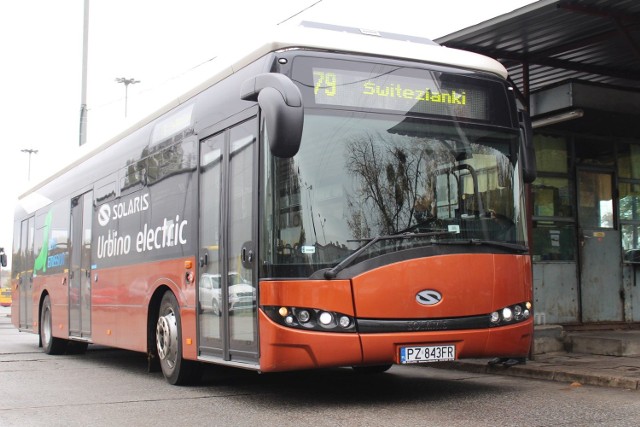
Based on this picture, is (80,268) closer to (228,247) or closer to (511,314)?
(228,247)

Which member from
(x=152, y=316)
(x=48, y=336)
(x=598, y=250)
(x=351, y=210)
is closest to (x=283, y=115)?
(x=351, y=210)

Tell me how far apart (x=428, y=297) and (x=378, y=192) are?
1027mm

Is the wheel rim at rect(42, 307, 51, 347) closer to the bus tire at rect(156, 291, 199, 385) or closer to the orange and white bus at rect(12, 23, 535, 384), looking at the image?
the bus tire at rect(156, 291, 199, 385)

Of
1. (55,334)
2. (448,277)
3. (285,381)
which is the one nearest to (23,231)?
(55,334)

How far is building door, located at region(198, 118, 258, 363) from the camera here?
7562mm

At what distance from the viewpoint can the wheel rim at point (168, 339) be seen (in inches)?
366

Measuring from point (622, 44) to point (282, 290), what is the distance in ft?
23.4

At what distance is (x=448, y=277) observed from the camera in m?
7.39

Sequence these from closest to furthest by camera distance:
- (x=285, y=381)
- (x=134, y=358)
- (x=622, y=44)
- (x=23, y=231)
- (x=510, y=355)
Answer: (x=510, y=355)
(x=285, y=381)
(x=622, y=44)
(x=134, y=358)
(x=23, y=231)

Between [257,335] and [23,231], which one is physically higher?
[23,231]

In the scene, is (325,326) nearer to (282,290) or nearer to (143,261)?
(282,290)

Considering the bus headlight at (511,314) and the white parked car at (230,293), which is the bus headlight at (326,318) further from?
the bus headlight at (511,314)

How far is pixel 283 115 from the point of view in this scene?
681 cm

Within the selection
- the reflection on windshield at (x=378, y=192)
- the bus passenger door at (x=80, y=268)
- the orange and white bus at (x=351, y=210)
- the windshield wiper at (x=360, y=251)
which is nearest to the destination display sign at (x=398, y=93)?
the orange and white bus at (x=351, y=210)
